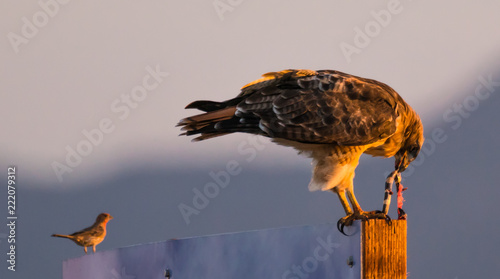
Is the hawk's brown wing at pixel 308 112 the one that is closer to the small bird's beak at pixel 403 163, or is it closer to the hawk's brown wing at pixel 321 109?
the hawk's brown wing at pixel 321 109

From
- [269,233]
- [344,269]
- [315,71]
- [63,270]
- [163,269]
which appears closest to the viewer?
[344,269]

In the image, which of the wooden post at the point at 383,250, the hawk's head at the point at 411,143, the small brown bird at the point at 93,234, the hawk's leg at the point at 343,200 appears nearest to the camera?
the wooden post at the point at 383,250

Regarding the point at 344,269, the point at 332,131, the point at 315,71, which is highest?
the point at 315,71

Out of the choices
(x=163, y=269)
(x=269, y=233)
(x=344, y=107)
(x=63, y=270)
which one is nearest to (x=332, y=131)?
(x=344, y=107)

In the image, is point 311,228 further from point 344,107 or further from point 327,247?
point 344,107

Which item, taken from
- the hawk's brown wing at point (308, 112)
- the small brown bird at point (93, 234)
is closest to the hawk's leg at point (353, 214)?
the hawk's brown wing at point (308, 112)

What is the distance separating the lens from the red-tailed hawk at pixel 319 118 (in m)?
5.80

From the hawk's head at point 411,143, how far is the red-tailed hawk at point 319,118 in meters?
0.29

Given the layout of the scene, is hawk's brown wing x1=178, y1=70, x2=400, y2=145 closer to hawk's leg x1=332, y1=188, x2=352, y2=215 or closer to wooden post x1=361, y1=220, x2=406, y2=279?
hawk's leg x1=332, y1=188, x2=352, y2=215

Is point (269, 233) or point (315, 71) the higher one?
point (315, 71)

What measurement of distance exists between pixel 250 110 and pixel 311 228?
1505 millimetres

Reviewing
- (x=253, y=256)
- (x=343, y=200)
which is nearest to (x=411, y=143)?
(x=343, y=200)

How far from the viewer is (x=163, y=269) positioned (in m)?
5.72

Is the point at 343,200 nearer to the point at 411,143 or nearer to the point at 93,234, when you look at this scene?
the point at 411,143
